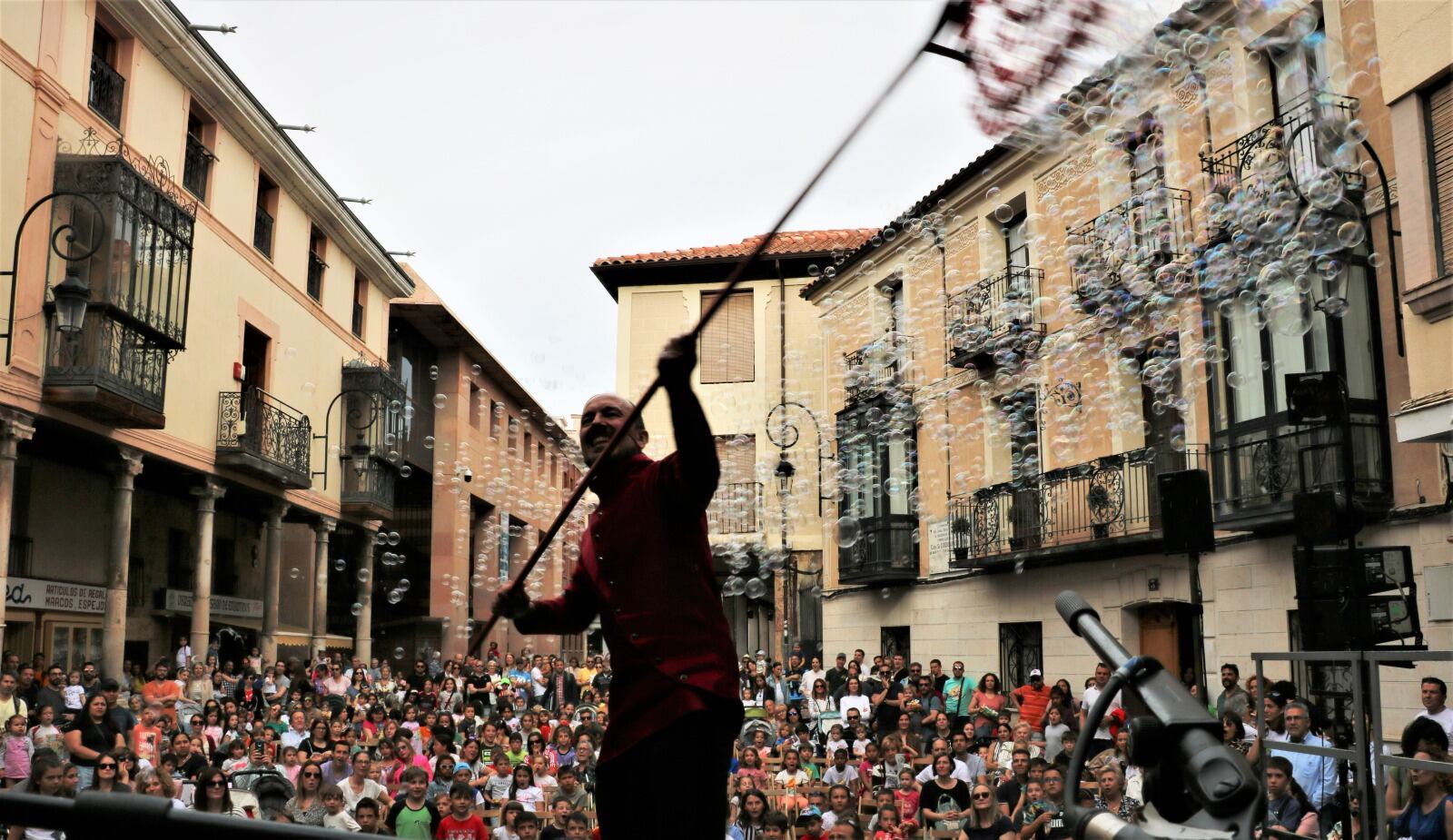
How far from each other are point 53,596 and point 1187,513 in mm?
15227

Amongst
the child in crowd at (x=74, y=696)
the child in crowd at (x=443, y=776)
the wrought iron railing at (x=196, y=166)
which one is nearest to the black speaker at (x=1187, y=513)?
the child in crowd at (x=443, y=776)

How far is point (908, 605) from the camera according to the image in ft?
78.1

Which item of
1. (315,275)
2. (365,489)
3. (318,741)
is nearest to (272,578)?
(365,489)

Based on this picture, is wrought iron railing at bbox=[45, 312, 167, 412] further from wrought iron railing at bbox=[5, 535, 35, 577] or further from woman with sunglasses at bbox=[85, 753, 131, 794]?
woman with sunglasses at bbox=[85, 753, 131, 794]

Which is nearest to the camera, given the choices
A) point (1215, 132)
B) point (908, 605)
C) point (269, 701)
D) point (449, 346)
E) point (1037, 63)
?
point (1037, 63)

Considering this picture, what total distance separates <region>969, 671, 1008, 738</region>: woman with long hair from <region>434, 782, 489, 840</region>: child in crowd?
535cm

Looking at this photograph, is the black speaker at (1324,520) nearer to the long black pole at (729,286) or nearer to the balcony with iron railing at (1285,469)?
the balcony with iron railing at (1285,469)

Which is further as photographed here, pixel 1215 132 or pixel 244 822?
pixel 1215 132

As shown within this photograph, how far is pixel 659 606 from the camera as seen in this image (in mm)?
2740

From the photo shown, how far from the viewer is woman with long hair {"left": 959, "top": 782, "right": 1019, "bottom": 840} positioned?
9141mm

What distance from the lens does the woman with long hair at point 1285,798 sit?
7447mm

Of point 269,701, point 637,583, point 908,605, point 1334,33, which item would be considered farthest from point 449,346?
point 637,583

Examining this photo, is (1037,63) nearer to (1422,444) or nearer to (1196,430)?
(1422,444)

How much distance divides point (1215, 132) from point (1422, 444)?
422 centimetres
